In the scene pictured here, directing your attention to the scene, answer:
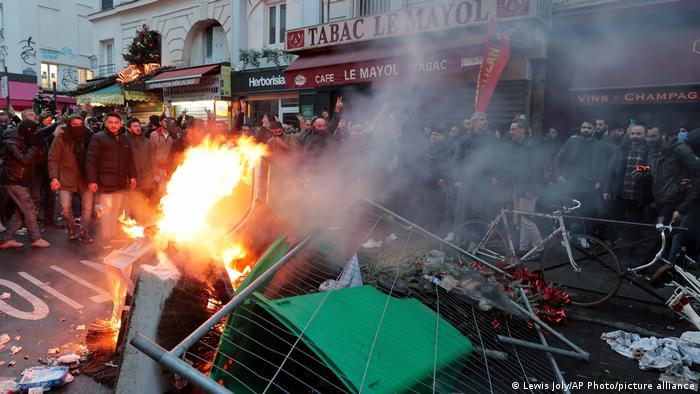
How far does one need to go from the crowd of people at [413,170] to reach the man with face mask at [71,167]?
14 millimetres

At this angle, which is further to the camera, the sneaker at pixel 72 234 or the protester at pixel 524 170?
the sneaker at pixel 72 234

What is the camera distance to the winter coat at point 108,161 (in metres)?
6.29

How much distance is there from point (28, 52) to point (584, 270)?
35272 mm

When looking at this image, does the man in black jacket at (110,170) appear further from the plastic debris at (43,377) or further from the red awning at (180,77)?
the red awning at (180,77)

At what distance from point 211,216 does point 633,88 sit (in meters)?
8.11

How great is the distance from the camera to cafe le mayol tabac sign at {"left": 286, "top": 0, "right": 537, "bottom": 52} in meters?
8.28

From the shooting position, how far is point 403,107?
991cm

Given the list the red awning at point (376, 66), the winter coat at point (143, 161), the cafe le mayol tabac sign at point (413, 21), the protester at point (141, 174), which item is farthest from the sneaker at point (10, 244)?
the cafe le mayol tabac sign at point (413, 21)

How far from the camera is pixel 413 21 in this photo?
9.17 m

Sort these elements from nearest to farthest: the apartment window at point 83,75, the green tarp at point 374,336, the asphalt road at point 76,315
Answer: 1. the green tarp at point 374,336
2. the asphalt road at point 76,315
3. the apartment window at point 83,75

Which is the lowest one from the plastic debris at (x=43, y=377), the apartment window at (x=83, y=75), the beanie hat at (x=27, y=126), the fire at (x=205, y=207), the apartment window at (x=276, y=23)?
the plastic debris at (x=43, y=377)

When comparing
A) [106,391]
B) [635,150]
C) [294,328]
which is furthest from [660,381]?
[635,150]

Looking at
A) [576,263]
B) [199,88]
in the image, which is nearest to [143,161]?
[576,263]

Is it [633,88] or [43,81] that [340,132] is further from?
[43,81]
